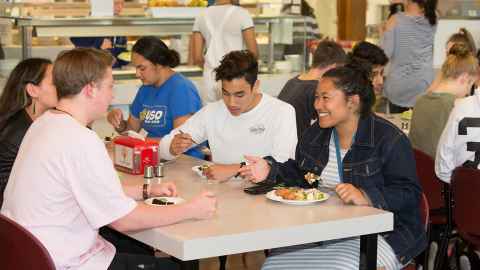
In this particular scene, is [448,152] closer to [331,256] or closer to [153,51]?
[331,256]

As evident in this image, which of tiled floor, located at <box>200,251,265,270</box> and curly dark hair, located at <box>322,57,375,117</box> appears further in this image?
tiled floor, located at <box>200,251,265,270</box>

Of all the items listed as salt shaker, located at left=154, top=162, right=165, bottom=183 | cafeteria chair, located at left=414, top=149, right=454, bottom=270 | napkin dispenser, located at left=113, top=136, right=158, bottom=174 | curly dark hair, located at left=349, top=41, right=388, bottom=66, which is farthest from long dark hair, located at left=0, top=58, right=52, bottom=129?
curly dark hair, located at left=349, top=41, right=388, bottom=66

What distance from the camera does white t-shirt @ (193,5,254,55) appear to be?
5418 mm

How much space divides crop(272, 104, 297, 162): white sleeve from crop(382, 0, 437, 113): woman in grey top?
8.35 ft

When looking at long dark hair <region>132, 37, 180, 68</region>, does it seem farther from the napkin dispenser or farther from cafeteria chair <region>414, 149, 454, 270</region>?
cafeteria chair <region>414, 149, 454, 270</region>

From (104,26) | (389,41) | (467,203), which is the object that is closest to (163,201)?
(467,203)

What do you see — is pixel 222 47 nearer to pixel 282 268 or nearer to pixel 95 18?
pixel 95 18

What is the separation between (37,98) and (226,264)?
1.59 meters

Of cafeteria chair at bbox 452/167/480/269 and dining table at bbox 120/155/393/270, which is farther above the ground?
dining table at bbox 120/155/393/270

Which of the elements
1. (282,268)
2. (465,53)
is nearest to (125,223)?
(282,268)

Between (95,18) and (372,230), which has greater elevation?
(95,18)

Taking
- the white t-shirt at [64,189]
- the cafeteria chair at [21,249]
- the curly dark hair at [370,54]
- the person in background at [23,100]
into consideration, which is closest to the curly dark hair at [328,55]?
the curly dark hair at [370,54]

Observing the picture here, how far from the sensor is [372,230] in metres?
2.76

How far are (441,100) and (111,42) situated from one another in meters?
2.13
